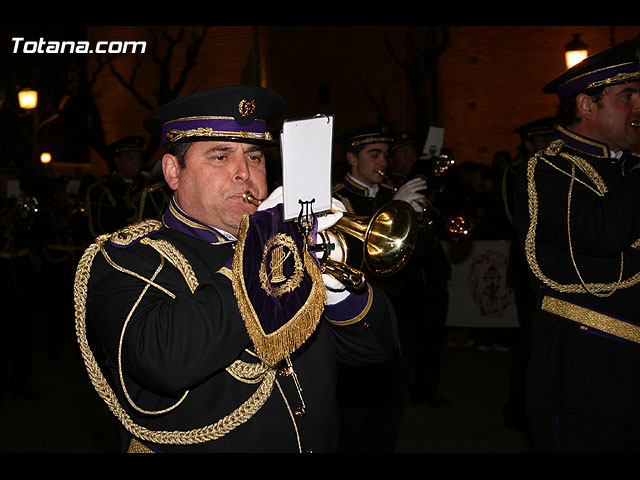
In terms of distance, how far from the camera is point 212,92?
2.07m

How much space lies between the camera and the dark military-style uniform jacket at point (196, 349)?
1.75 m

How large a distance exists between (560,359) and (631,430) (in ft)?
1.22

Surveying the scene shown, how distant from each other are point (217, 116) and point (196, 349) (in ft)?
2.33

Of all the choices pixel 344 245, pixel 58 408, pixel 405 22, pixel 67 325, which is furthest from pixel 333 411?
pixel 67 325

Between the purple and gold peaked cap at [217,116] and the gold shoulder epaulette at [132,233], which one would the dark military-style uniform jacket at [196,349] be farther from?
the purple and gold peaked cap at [217,116]

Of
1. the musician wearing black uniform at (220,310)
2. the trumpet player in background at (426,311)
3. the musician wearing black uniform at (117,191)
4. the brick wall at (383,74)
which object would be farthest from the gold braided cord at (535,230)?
the brick wall at (383,74)

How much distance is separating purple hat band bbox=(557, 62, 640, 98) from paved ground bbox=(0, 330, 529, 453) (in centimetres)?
290

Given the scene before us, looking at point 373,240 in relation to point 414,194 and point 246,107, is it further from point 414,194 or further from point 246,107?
point 414,194

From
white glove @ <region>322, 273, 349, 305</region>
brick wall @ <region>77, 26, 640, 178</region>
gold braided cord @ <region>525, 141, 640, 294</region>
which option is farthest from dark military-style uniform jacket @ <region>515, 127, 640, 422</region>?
brick wall @ <region>77, 26, 640, 178</region>

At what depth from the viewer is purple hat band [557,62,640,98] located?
9.67 ft

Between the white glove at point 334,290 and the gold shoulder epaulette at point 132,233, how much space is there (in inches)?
20.9

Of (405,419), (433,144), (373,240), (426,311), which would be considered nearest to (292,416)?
(373,240)

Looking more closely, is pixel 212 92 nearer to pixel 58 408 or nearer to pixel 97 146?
pixel 58 408

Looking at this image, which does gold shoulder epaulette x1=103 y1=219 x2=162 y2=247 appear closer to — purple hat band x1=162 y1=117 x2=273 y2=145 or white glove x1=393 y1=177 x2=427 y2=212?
purple hat band x1=162 y1=117 x2=273 y2=145
